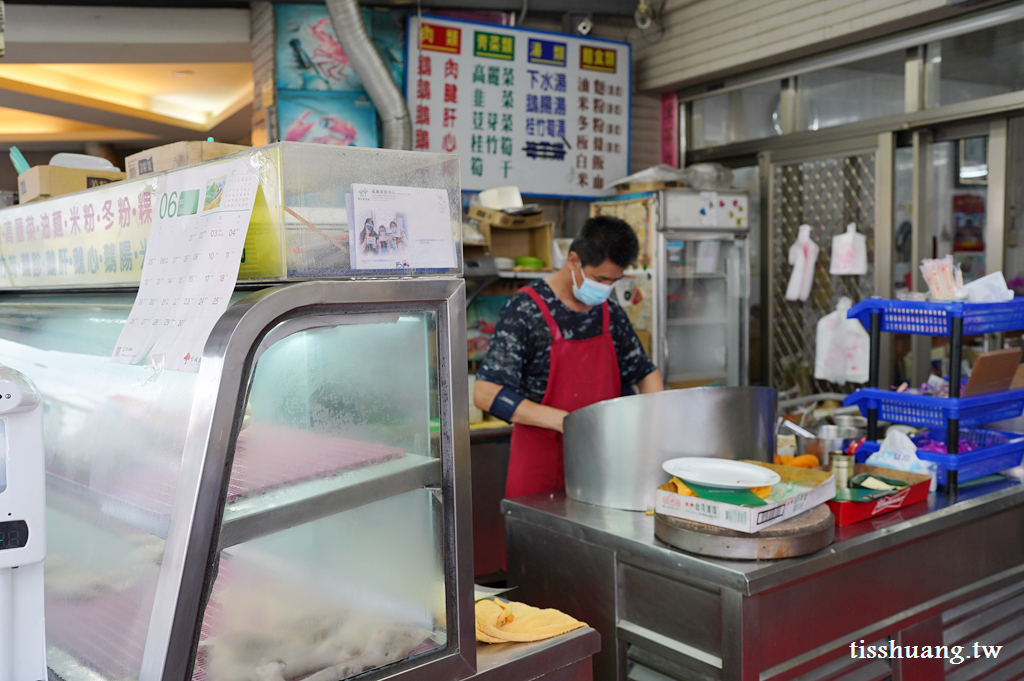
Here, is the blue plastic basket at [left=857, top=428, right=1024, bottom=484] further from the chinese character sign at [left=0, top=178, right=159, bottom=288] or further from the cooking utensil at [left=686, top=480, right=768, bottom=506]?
the chinese character sign at [left=0, top=178, right=159, bottom=288]

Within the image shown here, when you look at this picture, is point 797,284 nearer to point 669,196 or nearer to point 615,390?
point 669,196

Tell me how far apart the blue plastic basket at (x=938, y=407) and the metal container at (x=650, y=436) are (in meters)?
0.61

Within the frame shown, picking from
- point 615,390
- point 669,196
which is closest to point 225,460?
point 615,390

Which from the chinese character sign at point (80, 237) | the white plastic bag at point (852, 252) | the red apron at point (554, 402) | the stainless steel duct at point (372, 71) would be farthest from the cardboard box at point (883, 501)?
the stainless steel duct at point (372, 71)

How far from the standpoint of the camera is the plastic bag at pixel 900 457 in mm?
2578

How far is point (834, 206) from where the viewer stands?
5.06m

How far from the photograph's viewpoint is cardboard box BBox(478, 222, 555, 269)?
515cm

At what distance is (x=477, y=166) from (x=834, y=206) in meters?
2.29

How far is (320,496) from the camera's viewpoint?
4.33ft

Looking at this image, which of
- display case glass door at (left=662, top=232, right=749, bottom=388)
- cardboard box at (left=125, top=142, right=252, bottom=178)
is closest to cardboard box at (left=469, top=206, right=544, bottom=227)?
display case glass door at (left=662, top=232, right=749, bottom=388)

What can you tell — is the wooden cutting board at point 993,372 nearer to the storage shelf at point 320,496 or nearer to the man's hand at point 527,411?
the man's hand at point 527,411

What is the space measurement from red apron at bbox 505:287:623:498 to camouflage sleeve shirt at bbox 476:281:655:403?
3 cm

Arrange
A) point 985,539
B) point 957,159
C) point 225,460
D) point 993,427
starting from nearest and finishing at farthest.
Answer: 1. point 225,460
2. point 985,539
3. point 993,427
4. point 957,159

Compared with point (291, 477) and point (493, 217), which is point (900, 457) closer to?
point (291, 477)
